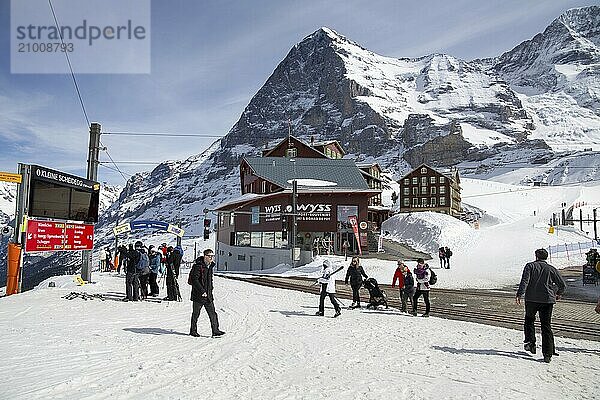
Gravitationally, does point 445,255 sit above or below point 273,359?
above

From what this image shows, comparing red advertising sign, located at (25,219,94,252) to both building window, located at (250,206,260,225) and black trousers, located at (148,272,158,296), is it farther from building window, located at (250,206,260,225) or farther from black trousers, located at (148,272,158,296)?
building window, located at (250,206,260,225)

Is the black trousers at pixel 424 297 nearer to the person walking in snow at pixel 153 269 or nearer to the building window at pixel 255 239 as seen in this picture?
the person walking in snow at pixel 153 269

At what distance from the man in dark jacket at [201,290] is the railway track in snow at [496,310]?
7073 mm

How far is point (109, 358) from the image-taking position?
7160mm

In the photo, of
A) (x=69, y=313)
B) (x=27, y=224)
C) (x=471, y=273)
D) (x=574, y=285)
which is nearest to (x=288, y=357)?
(x=69, y=313)

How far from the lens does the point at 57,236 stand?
17172mm

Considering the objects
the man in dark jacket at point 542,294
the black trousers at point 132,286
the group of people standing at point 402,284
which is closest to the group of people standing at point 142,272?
the black trousers at point 132,286

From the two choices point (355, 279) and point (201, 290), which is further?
point (355, 279)

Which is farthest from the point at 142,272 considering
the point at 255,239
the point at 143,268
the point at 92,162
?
the point at 255,239

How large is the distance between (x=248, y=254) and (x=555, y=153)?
14341 cm

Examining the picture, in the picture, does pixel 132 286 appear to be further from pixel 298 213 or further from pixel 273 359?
pixel 298 213

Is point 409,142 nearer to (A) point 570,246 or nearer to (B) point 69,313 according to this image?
(A) point 570,246

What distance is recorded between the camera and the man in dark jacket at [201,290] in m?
9.17

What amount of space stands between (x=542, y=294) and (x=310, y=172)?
129 feet
